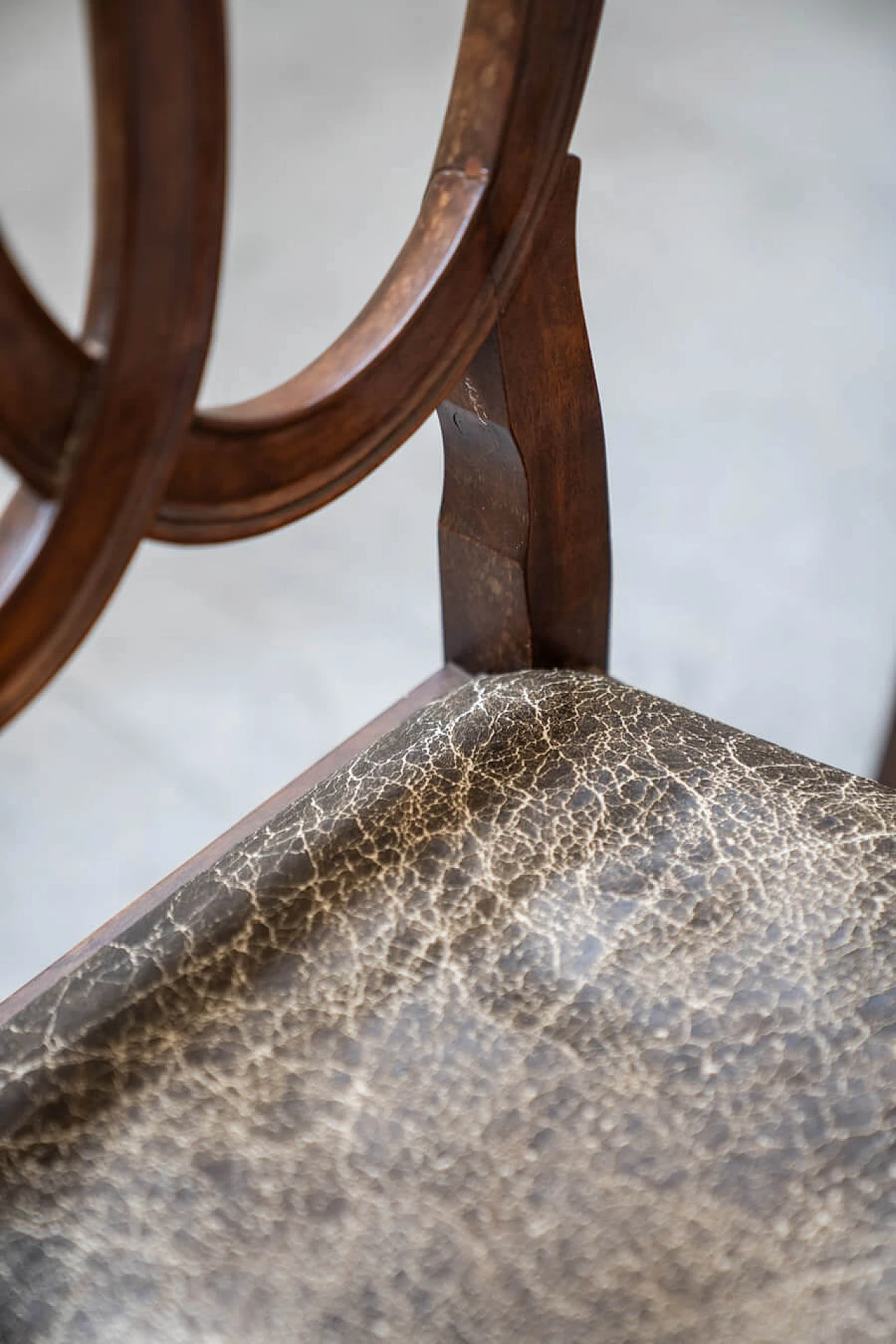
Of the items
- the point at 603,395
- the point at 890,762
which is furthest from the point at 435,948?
the point at 603,395

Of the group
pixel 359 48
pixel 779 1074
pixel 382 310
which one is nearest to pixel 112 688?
pixel 382 310

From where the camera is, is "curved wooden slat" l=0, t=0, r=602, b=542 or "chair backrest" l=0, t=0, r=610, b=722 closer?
"chair backrest" l=0, t=0, r=610, b=722

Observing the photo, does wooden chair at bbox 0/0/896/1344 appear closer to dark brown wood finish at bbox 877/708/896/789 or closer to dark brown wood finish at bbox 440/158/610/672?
dark brown wood finish at bbox 440/158/610/672

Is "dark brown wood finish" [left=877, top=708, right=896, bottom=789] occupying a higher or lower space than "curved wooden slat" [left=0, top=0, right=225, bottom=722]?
lower

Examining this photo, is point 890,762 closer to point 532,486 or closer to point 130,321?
point 532,486

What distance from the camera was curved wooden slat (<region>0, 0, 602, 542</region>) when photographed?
0.49 m

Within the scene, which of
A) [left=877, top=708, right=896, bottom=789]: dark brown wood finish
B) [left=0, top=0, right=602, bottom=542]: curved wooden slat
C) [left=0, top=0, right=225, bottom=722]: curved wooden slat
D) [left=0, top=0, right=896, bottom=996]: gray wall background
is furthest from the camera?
[left=0, top=0, right=896, bottom=996]: gray wall background

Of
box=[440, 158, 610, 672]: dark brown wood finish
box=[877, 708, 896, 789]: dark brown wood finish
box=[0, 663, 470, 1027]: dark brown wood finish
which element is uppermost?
box=[440, 158, 610, 672]: dark brown wood finish

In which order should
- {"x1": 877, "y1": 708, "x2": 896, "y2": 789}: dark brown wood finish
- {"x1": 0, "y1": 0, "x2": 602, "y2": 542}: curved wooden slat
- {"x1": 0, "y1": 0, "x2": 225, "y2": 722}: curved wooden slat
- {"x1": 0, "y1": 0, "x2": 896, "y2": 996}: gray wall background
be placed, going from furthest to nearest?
{"x1": 0, "y1": 0, "x2": 896, "y2": 996}: gray wall background, {"x1": 877, "y1": 708, "x2": 896, "y2": 789}: dark brown wood finish, {"x1": 0, "y1": 0, "x2": 602, "y2": 542}: curved wooden slat, {"x1": 0, "y1": 0, "x2": 225, "y2": 722}: curved wooden slat

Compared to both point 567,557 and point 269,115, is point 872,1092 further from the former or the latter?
point 269,115

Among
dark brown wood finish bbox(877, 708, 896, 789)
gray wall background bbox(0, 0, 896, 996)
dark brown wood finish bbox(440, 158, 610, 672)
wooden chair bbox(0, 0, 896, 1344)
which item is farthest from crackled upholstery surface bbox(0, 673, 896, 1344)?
gray wall background bbox(0, 0, 896, 996)

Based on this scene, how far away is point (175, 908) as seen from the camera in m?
0.53

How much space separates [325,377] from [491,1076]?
10.6 inches

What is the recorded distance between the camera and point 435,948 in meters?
0.51
